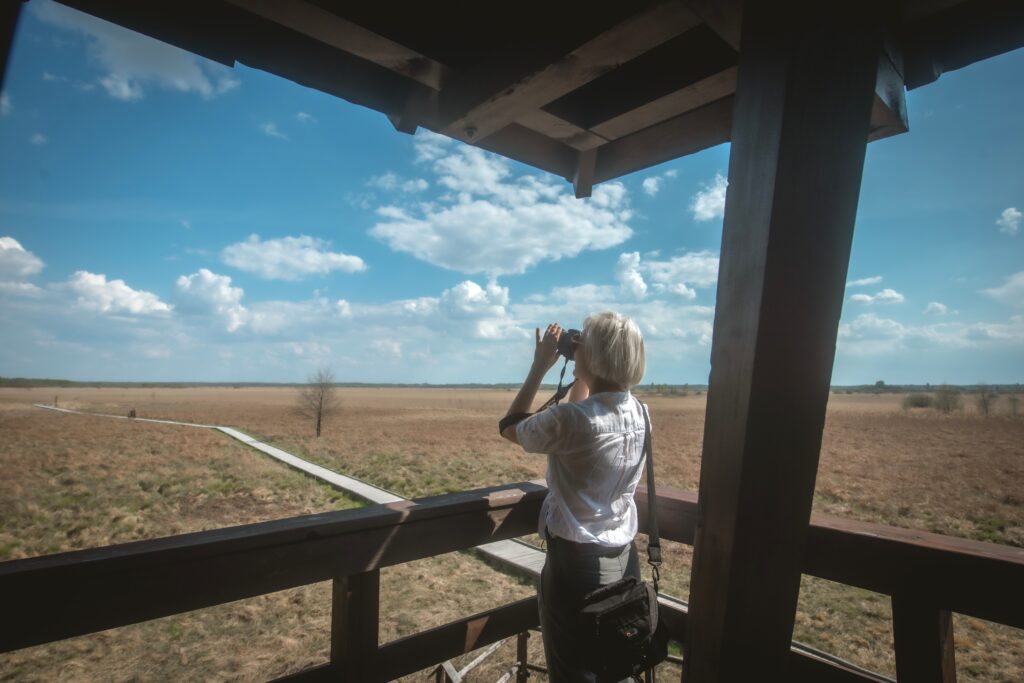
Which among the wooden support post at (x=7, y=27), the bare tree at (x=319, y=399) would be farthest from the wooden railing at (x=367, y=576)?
the bare tree at (x=319, y=399)

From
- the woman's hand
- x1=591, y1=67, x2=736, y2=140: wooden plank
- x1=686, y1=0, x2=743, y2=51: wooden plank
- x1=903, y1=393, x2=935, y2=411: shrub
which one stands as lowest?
the woman's hand

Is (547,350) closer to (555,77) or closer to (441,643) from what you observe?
(555,77)

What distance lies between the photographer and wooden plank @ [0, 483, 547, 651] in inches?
42.6

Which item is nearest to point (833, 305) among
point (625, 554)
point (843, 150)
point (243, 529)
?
point (843, 150)

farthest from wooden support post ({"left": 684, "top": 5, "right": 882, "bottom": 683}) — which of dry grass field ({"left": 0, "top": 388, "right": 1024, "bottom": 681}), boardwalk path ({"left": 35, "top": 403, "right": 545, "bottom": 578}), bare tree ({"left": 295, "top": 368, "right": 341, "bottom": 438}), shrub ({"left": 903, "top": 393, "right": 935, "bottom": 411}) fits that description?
shrub ({"left": 903, "top": 393, "right": 935, "bottom": 411})

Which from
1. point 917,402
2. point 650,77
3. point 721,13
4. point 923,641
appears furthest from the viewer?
point 917,402

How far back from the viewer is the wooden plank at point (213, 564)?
3.55 ft

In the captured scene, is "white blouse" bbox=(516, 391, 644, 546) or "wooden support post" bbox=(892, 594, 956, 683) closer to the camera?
"wooden support post" bbox=(892, 594, 956, 683)

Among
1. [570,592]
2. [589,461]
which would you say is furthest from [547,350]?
[570,592]

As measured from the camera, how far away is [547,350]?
68.4 inches

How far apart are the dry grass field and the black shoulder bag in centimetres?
293

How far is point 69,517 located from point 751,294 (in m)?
14.7

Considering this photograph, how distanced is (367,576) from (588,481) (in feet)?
2.52

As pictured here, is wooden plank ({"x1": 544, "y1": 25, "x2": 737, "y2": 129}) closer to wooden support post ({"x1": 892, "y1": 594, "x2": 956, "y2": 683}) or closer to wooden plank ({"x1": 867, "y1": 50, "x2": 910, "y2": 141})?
wooden plank ({"x1": 867, "y1": 50, "x2": 910, "y2": 141})
